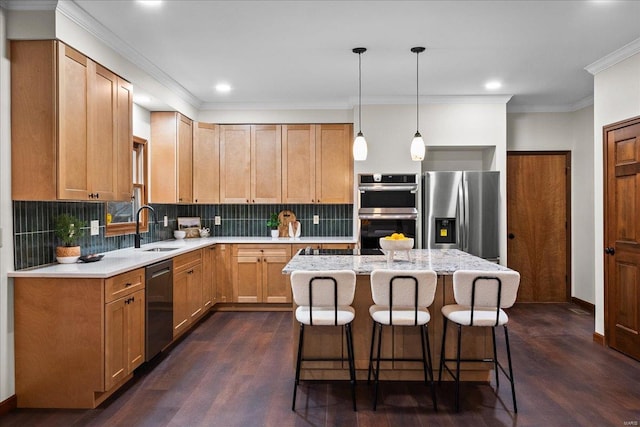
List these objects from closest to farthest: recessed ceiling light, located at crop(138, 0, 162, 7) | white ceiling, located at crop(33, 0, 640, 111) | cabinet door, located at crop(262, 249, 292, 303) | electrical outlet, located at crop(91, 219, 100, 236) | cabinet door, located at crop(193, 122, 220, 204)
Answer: recessed ceiling light, located at crop(138, 0, 162, 7) < white ceiling, located at crop(33, 0, 640, 111) < electrical outlet, located at crop(91, 219, 100, 236) < cabinet door, located at crop(262, 249, 292, 303) < cabinet door, located at crop(193, 122, 220, 204)

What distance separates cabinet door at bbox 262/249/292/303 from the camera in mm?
5453

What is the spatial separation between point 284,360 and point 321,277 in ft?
4.34

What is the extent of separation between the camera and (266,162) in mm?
5785

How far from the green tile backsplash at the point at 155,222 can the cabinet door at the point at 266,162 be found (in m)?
0.39

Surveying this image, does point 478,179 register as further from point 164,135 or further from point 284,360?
point 164,135

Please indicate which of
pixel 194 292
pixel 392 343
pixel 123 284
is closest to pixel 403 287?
pixel 392 343

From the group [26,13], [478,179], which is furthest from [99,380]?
[478,179]

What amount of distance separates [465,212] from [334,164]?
1726 millimetres

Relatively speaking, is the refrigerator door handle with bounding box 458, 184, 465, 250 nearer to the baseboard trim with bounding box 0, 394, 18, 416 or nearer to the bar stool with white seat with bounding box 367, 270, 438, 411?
the bar stool with white seat with bounding box 367, 270, 438, 411

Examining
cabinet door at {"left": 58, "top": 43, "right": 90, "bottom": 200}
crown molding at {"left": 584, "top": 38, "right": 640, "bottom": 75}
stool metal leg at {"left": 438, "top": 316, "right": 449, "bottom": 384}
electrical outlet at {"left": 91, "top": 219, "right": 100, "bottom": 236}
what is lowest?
stool metal leg at {"left": 438, "top": 316, "right": 449, "bottom": 384}

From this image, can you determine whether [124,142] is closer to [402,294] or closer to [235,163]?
[235,163]

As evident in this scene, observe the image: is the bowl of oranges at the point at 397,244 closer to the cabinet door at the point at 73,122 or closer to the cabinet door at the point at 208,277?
the cabinet door at the point at 73,122

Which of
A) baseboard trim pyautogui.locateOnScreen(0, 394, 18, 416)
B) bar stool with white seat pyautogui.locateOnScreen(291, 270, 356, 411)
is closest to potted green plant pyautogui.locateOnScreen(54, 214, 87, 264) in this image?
baseboard trim pyautogui.locateOnScreen(0, 394, 18, 416)

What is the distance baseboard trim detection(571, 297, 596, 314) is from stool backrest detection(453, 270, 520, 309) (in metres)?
3.49
